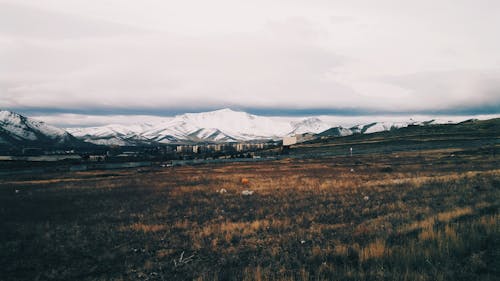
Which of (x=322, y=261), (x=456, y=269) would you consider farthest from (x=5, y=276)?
(x=456, y=269)

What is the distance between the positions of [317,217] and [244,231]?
482 centimetres

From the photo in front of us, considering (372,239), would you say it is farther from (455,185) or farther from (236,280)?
(455,185)

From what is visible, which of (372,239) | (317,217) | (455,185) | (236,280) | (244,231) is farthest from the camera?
(455,185)

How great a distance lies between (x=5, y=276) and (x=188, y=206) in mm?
13774

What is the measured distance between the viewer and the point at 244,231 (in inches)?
610

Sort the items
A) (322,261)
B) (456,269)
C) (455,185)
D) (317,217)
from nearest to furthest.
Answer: (456,269) < (322,261) < (317,217) < (455,185)

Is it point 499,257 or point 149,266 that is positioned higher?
point 499,257

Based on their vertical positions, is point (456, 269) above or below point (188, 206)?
above

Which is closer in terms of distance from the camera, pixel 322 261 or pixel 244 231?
pixel 322 261

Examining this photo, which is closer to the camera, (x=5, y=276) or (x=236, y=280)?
(x=236, y=280)

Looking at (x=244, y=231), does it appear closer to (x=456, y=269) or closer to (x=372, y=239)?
(x=372, y=239)

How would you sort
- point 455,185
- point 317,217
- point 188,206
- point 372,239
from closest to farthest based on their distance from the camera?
point 372,239 → point 317,217 → point 188,206 → point 455,185

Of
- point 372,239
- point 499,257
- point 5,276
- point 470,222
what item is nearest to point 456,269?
point 499,257

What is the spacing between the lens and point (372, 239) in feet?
40.6
